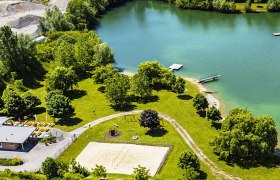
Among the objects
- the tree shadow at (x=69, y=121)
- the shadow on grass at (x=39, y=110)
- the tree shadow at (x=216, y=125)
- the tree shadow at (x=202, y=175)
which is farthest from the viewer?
the shadow on grass at (x=39, y=110)

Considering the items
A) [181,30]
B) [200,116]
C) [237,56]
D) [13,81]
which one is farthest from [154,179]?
[181,30]

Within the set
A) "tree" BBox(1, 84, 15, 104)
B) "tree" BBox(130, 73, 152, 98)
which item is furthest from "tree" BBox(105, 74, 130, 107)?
"tree" BBox(1, 84, 15, 104)

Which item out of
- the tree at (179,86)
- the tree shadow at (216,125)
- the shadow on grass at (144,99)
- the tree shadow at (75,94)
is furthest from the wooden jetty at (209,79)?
the tree shadow at (75,94)

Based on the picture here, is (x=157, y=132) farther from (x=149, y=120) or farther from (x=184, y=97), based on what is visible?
(x=184, y=97)

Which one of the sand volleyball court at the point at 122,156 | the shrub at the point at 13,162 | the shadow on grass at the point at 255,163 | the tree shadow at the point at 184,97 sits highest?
the tree shadow at the point at 184,97

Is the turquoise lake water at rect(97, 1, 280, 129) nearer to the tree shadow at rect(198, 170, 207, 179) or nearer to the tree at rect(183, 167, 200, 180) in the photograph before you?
the tree shadow at rect(198, 170, 207, 179)

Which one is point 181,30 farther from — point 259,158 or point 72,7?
point 259,158

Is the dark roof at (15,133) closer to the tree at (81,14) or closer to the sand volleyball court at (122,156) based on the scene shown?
the sand volleyball court at (122,156)

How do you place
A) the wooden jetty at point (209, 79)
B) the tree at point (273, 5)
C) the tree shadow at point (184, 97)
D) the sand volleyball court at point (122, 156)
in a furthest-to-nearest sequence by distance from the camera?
1. the tree at point (273, 5)
2. the wooden jetty at point (209, 79)
3. the tree shadow at point (184, 97)
4. the sand volleyball court at point (122, 156)
